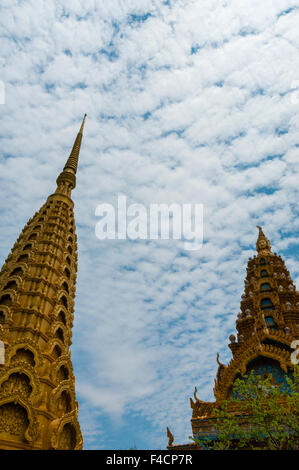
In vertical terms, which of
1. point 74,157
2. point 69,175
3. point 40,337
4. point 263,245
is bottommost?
point 40,337

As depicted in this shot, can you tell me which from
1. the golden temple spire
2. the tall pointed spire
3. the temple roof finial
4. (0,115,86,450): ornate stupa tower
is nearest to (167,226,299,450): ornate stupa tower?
the golden temple spire

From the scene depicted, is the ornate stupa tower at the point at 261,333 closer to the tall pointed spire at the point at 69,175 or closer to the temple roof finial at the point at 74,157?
the tall pointed spire at the point at 69,175

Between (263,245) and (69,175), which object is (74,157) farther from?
(263,245)

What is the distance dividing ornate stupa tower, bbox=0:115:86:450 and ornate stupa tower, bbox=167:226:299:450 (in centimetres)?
793

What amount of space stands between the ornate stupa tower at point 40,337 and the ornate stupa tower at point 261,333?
26.0 feet

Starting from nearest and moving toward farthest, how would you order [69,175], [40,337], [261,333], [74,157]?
[40,337] → [261,333] → [69,175] → [74,157]

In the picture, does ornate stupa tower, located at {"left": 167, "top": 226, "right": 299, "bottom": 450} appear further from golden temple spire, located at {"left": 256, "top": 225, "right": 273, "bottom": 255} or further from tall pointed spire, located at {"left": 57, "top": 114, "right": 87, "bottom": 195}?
tall pointed spire, located at {"left": 57, "top": 114, "right": 87, "bottom": 195}

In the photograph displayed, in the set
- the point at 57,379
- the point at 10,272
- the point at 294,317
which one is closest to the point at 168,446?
the point at 57,379

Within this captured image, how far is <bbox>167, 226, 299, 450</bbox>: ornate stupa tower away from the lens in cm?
2467

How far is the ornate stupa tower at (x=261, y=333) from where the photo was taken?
80.9 feet

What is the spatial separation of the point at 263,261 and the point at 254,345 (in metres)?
16.6

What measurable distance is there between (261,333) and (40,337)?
18.1 metres

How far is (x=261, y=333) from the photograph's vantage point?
28938 mm

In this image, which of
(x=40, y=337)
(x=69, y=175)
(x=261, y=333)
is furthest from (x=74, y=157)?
(x=261, y=333)
